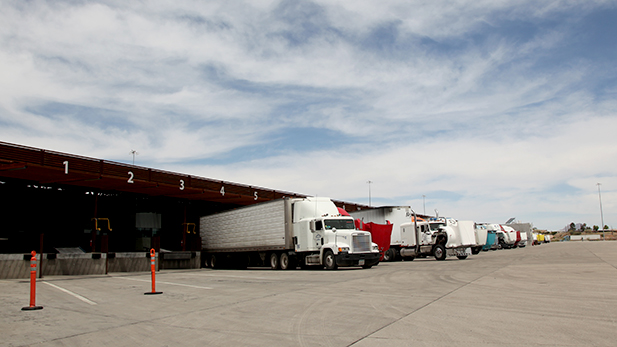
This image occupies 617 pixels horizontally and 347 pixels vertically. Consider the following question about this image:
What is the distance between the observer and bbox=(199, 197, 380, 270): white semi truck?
74.0 ft

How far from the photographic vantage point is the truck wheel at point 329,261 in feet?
72.8

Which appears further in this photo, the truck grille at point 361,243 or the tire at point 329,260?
the truck grille at point 361,243

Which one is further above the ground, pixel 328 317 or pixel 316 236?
pixel 316 236

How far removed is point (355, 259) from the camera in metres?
22.2

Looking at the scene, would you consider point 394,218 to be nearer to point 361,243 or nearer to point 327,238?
point 361,243

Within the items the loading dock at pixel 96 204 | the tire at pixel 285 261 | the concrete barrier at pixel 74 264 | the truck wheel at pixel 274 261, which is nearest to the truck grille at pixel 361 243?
the tire at pixel 285 261

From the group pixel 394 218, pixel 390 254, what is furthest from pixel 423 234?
pixel 390 254

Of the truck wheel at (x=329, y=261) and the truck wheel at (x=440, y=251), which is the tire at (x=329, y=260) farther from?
the truck wheel at (x=440, y=251)

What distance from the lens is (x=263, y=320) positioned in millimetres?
7812

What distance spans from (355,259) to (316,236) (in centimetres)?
232

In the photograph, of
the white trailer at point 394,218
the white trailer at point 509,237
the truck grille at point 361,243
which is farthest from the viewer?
the white trailer at point 509,237

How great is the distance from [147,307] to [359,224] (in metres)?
17.6

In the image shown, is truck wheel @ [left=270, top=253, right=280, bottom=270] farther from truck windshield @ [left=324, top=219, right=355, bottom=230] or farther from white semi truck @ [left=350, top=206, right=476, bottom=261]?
white semi truck @ [left=350, top=206, right=476, bottom=261]

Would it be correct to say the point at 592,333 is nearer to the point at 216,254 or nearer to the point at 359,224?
the point at 359,224
